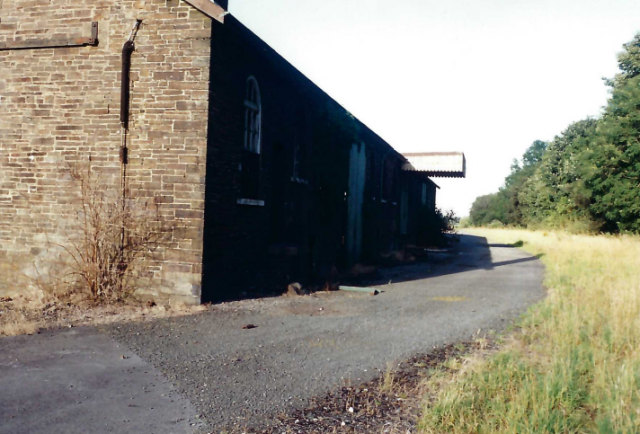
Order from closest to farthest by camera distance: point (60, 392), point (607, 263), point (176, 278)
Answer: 1. point (60, 392)
2. point (176, 278)
3. point (607, 263)

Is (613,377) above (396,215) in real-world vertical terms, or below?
below

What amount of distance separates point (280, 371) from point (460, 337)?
276 centimetres

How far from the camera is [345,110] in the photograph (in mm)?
14609

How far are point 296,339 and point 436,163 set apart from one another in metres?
19.0

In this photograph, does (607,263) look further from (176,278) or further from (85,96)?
(85,96)

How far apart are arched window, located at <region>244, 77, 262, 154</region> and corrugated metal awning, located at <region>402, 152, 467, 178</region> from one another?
1440 centimetres

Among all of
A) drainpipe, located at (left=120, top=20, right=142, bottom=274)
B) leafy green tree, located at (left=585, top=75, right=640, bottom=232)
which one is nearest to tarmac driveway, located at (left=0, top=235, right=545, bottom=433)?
drainpipe, located at (left=120, top=20, right=142, bottom=274)

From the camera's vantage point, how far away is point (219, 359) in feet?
18.0

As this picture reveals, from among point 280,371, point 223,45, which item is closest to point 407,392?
point 280,371

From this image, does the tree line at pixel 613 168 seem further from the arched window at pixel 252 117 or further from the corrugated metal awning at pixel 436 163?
the arched window at pixel 252 117

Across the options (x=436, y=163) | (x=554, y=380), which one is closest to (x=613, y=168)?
(x=436, y=163)

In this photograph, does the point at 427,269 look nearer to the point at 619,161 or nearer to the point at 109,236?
the point at 109,236

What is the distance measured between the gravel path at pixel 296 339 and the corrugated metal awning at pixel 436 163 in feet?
43.2

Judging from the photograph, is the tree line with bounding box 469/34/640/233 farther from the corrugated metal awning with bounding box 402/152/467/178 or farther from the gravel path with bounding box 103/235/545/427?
the gravel path with bounding box 103/235/545/427
